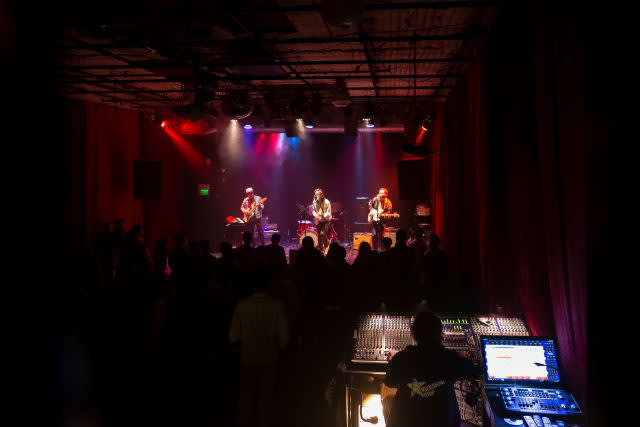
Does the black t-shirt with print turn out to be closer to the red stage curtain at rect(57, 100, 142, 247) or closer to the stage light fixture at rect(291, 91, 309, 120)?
the stage light fixture at rect(291, 91, 309, 120)

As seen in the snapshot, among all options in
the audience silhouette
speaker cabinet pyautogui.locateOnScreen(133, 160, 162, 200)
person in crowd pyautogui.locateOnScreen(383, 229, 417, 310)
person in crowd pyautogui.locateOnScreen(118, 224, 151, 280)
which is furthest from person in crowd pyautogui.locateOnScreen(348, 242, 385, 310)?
speaker cabinet pyautogui.locateOnScreen(133, 160, 162, 200)

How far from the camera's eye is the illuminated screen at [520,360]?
2.87 m

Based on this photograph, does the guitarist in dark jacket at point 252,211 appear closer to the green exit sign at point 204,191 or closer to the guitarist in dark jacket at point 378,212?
the green exit sign at point 204,191

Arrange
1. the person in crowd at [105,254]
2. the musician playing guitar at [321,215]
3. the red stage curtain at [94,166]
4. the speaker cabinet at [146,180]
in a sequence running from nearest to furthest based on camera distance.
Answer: the person in crowd at [105,254] → the red stage curtain at [94,166] → the speaker cabinet at [146,180] → the musician playing guitar at [321,215]

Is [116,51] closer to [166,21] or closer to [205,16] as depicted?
[166,21]

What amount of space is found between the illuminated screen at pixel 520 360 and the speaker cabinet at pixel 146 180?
8.94 meters

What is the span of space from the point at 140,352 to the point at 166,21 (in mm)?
4078

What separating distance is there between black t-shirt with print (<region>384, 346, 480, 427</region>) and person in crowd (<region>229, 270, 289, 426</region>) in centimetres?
141

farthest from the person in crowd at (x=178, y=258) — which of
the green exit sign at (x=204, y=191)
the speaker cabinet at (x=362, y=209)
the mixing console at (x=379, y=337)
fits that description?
the speaker cabinet at (x=362, y=209)

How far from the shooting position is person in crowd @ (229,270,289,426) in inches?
141

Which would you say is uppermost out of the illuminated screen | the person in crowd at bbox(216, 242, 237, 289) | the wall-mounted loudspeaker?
the wall-mounted loudspeaker

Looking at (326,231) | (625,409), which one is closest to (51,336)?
(625,409)

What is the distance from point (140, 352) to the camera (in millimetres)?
4516

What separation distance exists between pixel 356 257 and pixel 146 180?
6.68m
